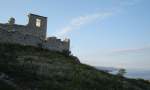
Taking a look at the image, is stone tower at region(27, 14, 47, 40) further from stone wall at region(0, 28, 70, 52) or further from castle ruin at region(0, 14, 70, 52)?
stone wall at region(0, 28, 70, 52)

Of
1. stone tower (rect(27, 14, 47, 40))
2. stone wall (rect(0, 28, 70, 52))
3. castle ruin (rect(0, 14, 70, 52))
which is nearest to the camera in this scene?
stone wall (rect(0, 28, 70, 52))

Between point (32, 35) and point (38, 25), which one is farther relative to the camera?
point (38, 25)

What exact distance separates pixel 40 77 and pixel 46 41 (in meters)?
24.7

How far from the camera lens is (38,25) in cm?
4547

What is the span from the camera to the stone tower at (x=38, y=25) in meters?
44.5

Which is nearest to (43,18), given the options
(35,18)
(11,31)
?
(35,18)

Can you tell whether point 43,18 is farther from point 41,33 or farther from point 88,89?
point 88,89

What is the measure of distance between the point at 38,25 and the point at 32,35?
359cm

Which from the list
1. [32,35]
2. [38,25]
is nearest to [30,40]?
[32,35]

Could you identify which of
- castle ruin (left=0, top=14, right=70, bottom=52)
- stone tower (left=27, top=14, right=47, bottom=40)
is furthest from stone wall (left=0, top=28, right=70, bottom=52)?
stone tower (left=27, top=14, right=47, bottom=40)

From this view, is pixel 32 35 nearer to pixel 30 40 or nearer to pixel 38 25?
pixel 30 40

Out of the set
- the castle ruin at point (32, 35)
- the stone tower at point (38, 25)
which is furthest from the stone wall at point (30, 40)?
the stone tower at point (38, 25)

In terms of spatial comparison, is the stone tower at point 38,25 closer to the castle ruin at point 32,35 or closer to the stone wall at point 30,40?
the castle ruin at point 32,35

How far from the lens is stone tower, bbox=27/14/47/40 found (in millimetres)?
44469
